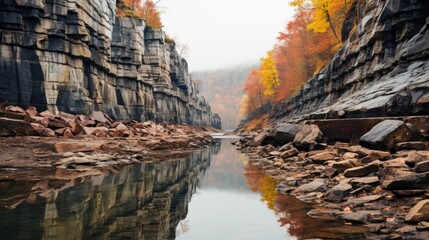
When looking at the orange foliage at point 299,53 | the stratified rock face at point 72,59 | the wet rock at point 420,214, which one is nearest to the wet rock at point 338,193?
the wet rock at point 420,214

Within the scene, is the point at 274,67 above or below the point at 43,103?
above

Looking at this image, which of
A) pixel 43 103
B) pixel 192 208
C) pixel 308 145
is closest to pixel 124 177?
pixel 192 208

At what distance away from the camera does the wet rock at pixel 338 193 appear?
21.2 feet

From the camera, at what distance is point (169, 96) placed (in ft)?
172

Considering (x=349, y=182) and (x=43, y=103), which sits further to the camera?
(x=43, y=103)

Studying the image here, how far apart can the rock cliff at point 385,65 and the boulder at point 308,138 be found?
68.2 inches

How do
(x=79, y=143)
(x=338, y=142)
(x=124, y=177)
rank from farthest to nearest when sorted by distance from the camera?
(x=79, y=143) < (x=338, y=142) < (x=124, y=177)

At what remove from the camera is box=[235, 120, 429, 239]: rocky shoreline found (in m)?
4.79

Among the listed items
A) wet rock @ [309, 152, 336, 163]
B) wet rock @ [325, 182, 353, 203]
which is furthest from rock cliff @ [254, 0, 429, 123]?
wet rock @ [325, 182, 353, 203]

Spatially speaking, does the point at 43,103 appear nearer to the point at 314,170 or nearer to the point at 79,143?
the point at 79,143

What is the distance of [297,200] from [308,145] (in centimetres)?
618

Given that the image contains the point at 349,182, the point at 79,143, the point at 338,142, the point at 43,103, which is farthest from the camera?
the point at 43,103

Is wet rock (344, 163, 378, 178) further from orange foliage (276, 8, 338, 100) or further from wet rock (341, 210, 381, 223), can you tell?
orange foliage (276, 8, 338, 100)

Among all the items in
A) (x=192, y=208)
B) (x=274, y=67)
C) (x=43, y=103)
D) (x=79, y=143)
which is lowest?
(x=192, y=208)
